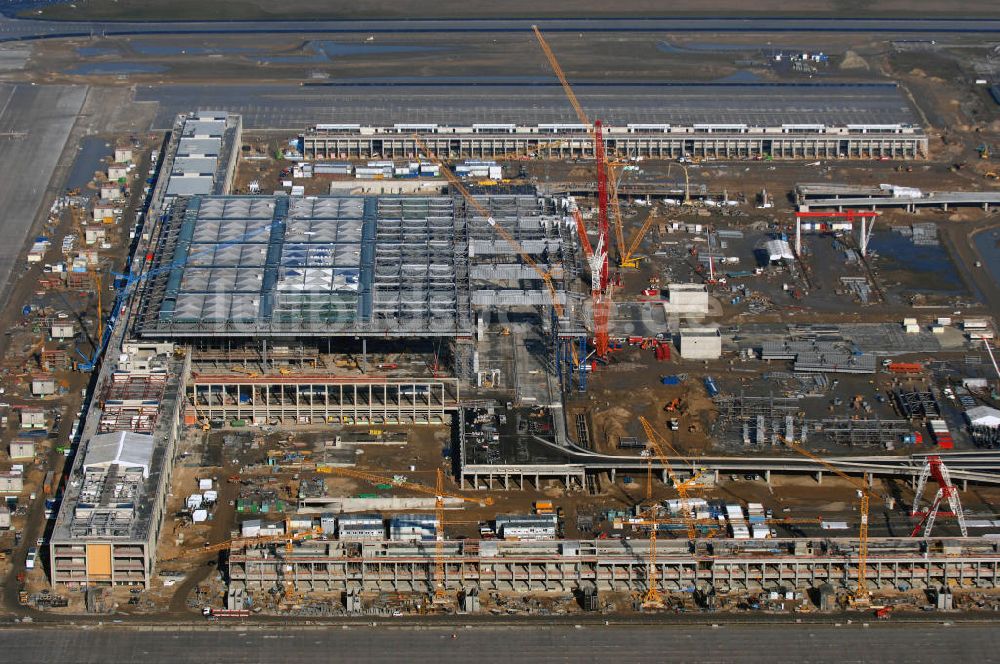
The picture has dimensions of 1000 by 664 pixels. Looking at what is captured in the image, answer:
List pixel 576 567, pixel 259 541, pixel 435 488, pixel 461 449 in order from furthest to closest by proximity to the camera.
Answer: pixel 461 449, pixel 435 488, pixel 259 541, pixel 576 567

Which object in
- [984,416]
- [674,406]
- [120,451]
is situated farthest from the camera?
[674,406]

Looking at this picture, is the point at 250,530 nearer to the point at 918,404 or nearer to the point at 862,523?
the point at 862,523

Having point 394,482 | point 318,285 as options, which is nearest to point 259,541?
point 394,482

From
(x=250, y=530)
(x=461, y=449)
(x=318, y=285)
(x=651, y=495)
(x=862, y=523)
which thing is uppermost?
(x=318, y=285)

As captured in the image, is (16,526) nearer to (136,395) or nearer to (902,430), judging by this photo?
(136,395)

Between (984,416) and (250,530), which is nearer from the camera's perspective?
(250,530)

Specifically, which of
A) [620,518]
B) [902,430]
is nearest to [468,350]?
[620,518]

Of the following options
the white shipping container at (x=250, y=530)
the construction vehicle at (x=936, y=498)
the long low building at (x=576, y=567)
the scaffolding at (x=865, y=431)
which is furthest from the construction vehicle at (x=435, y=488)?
the construction vehicle at (x=936, y=498)
